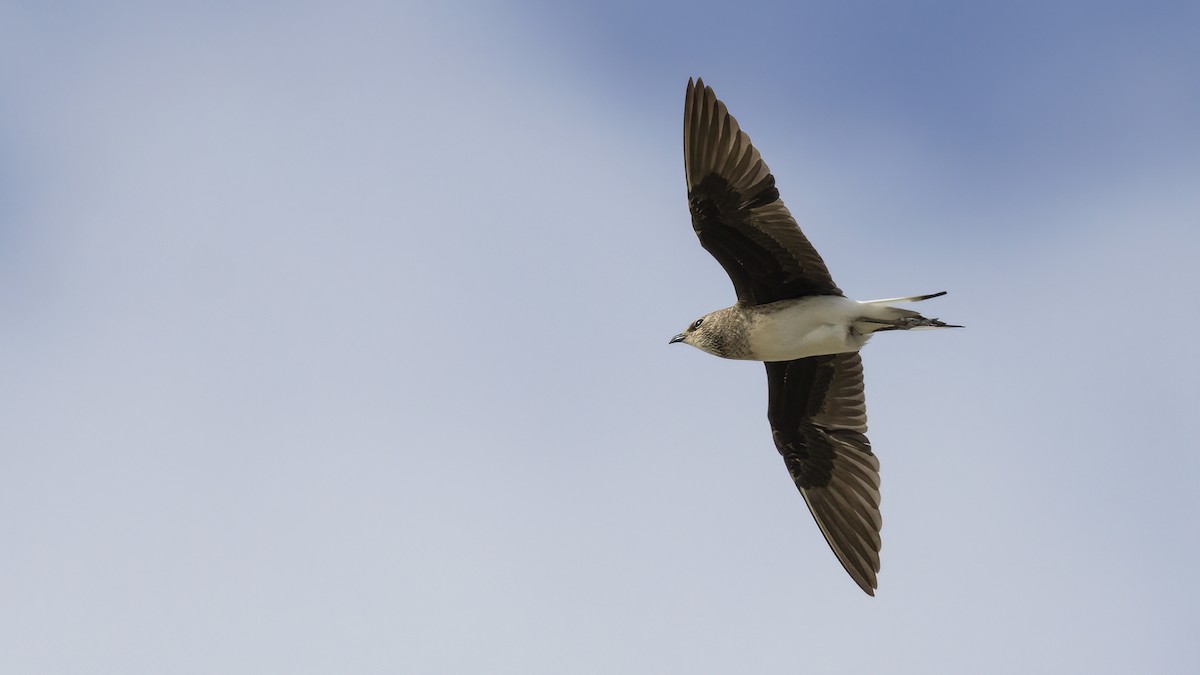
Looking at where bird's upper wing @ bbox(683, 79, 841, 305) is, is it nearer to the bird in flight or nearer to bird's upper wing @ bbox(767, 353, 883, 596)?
the bird in flight

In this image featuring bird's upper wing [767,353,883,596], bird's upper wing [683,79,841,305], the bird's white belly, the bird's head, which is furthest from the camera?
bird's upper wing [767,353,883,596]

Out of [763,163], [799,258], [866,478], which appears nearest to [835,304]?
[799,258]

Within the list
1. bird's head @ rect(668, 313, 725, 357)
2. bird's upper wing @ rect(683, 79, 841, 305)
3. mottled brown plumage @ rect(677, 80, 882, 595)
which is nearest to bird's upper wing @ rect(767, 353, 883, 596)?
mottled brown plumage @ rect(677, 80, 882, 595)

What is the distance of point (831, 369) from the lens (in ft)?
49.5

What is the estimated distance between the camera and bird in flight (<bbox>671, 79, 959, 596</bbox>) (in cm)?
1316

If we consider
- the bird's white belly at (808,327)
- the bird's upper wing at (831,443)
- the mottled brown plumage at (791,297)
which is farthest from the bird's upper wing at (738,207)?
the bird's upper wing at (831,443)

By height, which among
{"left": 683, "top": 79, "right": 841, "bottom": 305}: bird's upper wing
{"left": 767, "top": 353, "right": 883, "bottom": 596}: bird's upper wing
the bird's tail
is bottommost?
{"left": 767, "top": 353, "right": 883, "bottom": 596}: bird's upper wing

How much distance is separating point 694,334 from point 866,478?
8.15 feet

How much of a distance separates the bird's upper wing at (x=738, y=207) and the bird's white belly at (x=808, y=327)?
9.0 inches

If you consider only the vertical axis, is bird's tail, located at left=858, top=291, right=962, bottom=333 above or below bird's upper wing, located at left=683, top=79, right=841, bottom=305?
below

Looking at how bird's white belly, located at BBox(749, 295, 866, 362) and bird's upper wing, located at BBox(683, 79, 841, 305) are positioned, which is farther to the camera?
bird's white belly, located at BBox(749, 295, 866, 362)

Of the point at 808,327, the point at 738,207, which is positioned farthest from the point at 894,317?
the point at 738,207

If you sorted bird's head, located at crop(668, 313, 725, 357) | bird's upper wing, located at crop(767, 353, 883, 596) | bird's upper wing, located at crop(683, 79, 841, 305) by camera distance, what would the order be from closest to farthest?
bird's upper wing, located at crop(683, 79, 841, 305) < bird's head, located at crop(668, 313, 725, 357) < bird's upper wing, located at crop(767, 353, 883, 596)

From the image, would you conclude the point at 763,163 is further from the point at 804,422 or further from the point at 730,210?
the point at 804,422
